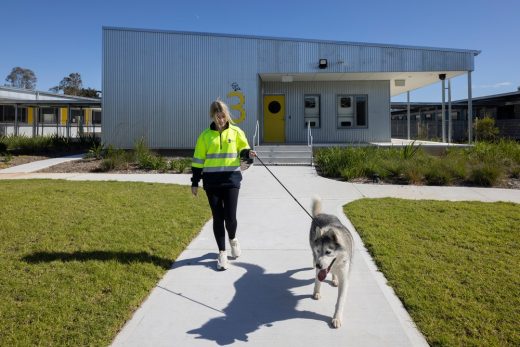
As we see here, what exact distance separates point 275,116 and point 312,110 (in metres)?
1.85

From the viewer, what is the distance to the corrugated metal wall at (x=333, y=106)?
20.6 meters

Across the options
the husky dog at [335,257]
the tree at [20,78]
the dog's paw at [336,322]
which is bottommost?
the dog's paw at [336,322]

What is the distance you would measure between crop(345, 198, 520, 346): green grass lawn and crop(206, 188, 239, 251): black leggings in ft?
6.04

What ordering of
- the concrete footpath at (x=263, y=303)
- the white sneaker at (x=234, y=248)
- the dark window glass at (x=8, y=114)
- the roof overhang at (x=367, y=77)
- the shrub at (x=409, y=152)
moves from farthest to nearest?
the dark window glass at (x=8, y=114)
the roof overhang at (x=367, y=77)
the shrub at (x=409, y=152)
the white sneaker at (x=234, y=248)
the concrete footpath at (x=263, y=303)

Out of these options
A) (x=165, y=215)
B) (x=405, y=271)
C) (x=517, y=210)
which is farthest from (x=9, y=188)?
(x=517, y=210)

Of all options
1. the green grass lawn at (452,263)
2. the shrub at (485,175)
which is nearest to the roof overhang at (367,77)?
the shrub at (485,175)

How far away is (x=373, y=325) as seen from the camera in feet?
11.7

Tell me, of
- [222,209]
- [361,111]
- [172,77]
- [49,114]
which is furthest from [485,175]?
[49,114]

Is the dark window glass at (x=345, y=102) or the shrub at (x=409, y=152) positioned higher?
the dark window glass at (x=345, y=102)

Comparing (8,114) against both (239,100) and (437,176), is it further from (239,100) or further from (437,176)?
(437,176)

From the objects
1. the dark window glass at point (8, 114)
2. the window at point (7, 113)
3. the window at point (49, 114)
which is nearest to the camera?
the window at point (7, 113)

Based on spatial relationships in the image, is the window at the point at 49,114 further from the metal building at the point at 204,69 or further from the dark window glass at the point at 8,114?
the metal building at the point at 204,69

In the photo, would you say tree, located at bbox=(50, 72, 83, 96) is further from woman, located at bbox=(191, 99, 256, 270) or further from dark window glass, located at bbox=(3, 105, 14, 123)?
woman, located at bbox=(191, 99, 256, 270)

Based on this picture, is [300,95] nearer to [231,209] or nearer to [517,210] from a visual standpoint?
[517,210]
